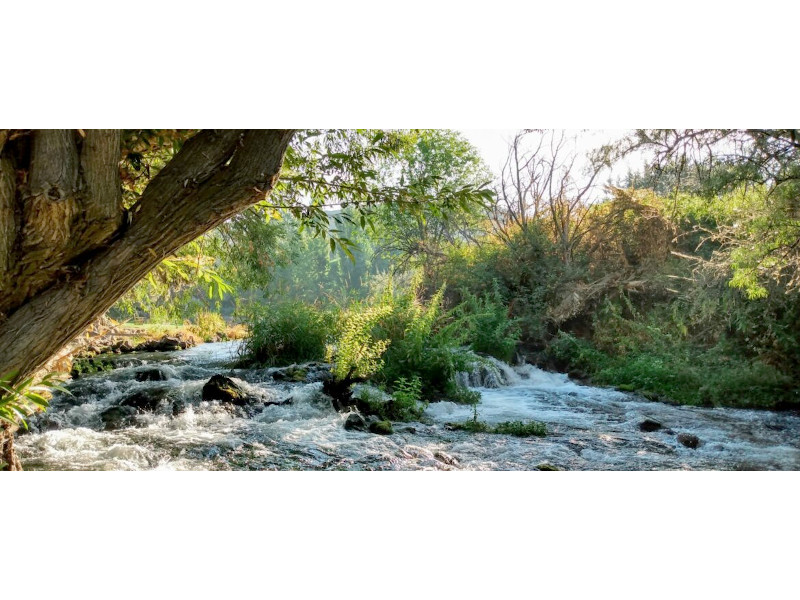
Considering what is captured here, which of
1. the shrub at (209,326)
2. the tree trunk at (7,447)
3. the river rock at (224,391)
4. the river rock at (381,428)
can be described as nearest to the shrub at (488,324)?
the river rock at (381,428)

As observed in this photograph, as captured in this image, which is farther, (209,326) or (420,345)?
(209,326)

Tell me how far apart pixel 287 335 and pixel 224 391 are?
807 millimetres

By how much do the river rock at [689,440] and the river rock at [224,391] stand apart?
2.64 meters

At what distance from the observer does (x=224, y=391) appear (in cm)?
416

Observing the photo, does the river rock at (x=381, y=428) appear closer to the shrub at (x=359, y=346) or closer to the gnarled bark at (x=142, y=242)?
the shrub at (x=359, y=346)

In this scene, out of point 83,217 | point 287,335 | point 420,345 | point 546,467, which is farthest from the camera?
point 287,335

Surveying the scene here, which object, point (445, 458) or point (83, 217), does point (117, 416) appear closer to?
point (445, 458)

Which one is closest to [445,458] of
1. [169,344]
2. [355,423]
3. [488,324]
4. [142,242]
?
[355,423]

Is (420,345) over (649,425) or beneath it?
over

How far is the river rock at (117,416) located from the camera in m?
3.75
